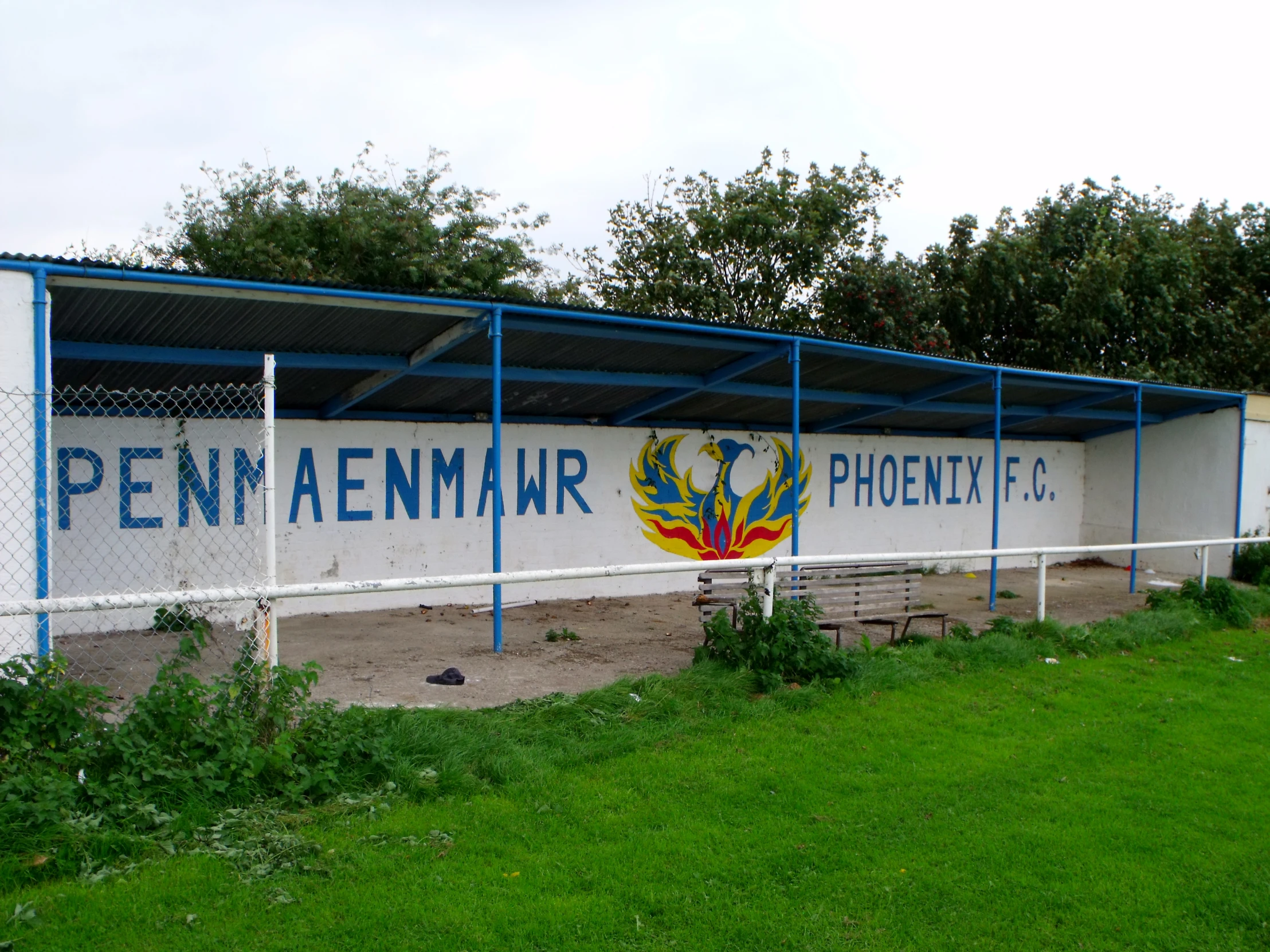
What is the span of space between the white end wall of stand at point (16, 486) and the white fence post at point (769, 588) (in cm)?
452

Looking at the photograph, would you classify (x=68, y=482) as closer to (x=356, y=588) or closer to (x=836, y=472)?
(x=356, y=588)

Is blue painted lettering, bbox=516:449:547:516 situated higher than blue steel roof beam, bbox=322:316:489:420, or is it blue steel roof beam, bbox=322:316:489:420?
blue steel roof beam, bbox=322:316:489:420

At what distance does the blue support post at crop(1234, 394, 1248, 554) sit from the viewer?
14.8 m

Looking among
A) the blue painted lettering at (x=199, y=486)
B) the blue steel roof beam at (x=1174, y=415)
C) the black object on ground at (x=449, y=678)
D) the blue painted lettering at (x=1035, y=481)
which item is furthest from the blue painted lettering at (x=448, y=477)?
the blue steel roof beam at (x=1174, y=415)

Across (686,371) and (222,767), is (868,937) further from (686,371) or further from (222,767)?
(686,371)

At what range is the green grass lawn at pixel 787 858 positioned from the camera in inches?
132

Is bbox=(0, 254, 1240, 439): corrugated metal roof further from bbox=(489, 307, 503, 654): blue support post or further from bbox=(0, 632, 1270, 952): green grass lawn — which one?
bbox=(0, 632, 1270, 952): green grass lawn

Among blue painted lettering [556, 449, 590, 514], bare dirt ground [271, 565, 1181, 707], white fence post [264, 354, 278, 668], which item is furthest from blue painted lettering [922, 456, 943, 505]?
white fence post [264, 354, 278, 668]

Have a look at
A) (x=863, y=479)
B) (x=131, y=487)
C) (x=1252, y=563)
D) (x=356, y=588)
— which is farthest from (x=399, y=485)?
(x=1252, y=563)

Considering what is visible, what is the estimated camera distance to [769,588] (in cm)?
674

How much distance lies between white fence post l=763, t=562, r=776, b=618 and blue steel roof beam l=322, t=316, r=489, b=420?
3109 mm

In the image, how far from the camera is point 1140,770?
17.5 ft

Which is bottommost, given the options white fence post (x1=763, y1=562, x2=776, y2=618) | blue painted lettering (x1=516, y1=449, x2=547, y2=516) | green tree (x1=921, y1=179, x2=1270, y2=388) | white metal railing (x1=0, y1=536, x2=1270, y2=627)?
white fence post (x1=763, y1=562, x2=776, y2=618)

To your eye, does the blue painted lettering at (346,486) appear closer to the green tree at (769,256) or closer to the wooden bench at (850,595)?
the wooden bench at (850,595)
